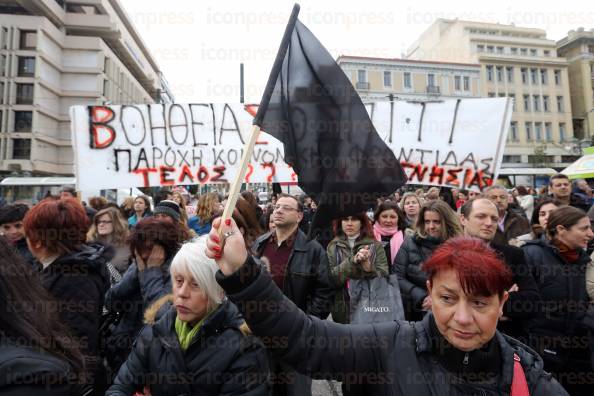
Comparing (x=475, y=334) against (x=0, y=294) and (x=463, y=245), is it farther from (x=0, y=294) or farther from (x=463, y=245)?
(x=0, y=294)

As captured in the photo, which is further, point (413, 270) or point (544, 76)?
point (544, 76)

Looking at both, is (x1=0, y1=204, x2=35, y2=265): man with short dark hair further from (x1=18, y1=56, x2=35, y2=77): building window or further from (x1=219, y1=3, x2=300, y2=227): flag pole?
(x1=18, y1=56, x2=35, y2=77): building window

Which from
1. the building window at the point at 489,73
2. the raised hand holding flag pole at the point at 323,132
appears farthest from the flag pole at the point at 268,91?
the building window at the point at 489,73

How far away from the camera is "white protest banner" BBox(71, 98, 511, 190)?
4820 millimetres

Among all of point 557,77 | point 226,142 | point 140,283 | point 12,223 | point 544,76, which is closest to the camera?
point 140,283

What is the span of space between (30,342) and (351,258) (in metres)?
2.35

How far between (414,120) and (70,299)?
436 centimetres

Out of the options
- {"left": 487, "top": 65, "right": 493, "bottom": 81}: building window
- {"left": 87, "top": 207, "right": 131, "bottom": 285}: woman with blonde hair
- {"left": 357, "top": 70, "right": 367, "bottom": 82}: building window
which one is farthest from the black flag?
{"left": 487, "top": 65, "right": 493, "bottom": 81}: building window

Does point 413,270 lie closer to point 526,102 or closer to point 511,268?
point 511,268

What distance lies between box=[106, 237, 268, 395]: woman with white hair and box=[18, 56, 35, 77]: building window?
46498 millimetres

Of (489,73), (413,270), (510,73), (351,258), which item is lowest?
(413,270)

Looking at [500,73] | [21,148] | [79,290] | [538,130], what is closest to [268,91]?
[79,290]

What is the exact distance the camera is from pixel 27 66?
1527 inches

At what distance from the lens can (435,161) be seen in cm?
490
